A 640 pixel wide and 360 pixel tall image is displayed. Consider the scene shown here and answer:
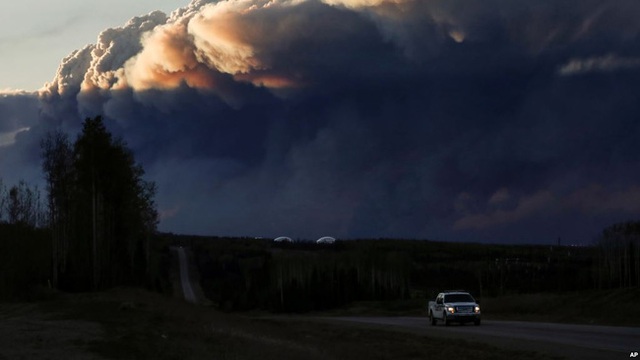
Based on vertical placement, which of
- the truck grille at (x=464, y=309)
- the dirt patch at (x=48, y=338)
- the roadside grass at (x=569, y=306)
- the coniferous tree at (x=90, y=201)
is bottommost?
the roadside grass at (x=569, y=306)

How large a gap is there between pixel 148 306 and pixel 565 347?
89.4ft

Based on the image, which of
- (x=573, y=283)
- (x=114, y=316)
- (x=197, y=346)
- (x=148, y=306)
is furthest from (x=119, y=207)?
(x=573, y=283)

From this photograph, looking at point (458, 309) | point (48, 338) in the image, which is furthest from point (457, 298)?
point (48, 338)

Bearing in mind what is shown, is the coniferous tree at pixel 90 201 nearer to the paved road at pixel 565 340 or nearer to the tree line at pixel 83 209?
the tree line at pixel 83 209

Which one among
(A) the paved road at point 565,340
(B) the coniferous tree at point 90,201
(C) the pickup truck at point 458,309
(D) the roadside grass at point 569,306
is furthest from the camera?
(B) the coniferous tree at point 90,201

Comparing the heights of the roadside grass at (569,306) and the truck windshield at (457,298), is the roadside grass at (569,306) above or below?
below

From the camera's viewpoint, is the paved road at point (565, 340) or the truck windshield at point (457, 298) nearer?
the paved road at point (565, 340)

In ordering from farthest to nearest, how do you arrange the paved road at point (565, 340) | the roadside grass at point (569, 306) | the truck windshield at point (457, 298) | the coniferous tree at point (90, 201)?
the coniferous tree at point (90, 201), the roadside grass at point (569, 306), the truck windshield at point (457, 298), the paved road at point (565, 340)

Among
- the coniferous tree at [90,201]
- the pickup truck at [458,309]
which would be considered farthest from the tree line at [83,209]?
the pickup truck at [458,309]

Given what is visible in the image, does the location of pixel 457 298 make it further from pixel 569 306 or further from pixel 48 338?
pixel 48 338

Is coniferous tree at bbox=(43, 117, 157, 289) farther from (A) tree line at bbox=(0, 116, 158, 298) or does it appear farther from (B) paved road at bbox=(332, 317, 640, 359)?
(B) paved road at bbox=(332, 317, 640, 359)

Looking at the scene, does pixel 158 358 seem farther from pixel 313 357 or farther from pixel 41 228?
pixel 41 228

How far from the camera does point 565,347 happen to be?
33719 mm

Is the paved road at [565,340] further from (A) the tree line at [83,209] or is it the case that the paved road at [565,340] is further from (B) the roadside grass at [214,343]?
(A) the tree line at [83,209]
